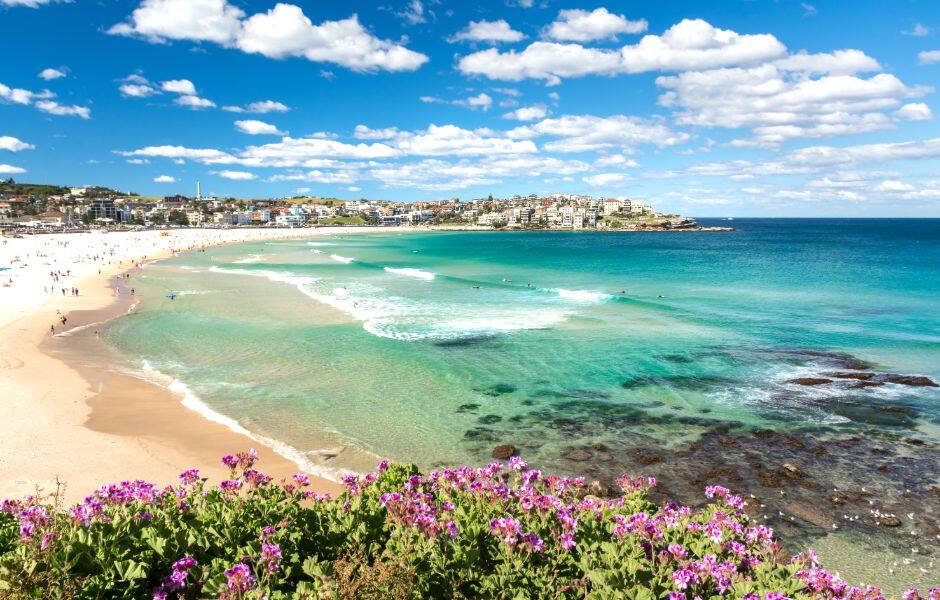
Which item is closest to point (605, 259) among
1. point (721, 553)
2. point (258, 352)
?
point (258, 352)

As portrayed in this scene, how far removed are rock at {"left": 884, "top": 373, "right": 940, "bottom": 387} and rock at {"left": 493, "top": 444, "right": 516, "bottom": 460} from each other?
Answer: 17900mm

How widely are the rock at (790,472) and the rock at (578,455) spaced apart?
199 inches

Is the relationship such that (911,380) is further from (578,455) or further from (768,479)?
(578,455)

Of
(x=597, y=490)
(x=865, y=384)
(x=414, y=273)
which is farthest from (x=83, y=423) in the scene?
(x=414, y=273)

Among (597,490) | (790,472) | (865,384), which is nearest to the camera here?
(597,490)

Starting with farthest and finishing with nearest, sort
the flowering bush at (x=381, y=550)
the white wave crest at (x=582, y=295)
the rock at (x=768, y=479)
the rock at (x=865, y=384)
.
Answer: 1. the white wave crest at (x=582, y=295)
2. the rock at (x=865, y=384)
3. the rock at (x=768, y=479)
4. the flowering bush at (x=381, y=550)

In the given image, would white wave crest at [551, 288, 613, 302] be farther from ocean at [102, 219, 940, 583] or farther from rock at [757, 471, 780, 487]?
rock at [757, 471, 780, 487]

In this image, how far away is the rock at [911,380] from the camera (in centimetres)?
2228

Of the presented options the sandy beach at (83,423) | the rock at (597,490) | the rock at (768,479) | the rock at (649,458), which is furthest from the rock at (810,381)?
the sandy beach at (83,423)

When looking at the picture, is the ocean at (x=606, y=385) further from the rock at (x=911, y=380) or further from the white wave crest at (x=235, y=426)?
the rock at (x=911, y=380)

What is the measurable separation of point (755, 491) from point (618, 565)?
9568 millimetres

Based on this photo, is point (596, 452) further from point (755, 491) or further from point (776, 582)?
point (776, 582)

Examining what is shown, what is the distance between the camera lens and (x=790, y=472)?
14258mm

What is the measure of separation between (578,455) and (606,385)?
7427mm
